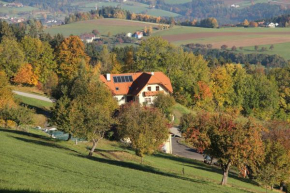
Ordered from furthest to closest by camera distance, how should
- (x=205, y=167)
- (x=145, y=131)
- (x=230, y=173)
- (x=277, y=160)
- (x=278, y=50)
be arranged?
(x=278, y=50) → (x=205, y=167) → (x=230, y=173) → (x=145, y=131) → (x=277, y=160)

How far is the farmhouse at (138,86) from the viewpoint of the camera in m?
75.8

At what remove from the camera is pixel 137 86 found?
77.0 metres

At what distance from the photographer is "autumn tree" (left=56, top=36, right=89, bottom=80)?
301 ft

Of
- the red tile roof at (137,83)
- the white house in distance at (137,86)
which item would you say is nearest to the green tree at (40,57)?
the red tile roof at (137,83)

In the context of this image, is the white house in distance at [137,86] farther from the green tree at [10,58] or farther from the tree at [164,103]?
the green tree at [10,58]

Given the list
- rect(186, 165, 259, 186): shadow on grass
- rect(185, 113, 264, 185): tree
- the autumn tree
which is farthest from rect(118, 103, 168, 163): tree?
the autumn tree

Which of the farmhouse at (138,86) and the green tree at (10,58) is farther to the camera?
the green tree at (10,58)

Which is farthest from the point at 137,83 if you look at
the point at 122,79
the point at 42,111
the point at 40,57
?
the point at 40,57

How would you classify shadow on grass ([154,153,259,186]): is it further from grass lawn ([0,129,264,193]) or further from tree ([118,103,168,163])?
tree ([118,103,168,163])

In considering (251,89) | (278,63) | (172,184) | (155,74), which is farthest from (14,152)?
(278,63)

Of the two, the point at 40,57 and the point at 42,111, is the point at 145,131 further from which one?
the point at 40,57

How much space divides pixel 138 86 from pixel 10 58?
2525 cm

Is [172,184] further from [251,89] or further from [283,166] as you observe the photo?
[251,89]

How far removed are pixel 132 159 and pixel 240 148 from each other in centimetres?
1266
